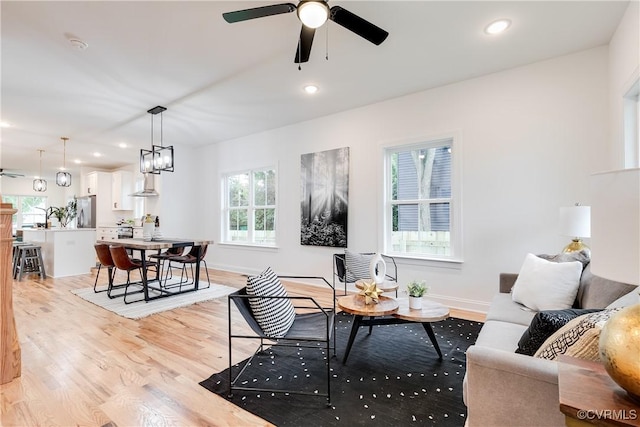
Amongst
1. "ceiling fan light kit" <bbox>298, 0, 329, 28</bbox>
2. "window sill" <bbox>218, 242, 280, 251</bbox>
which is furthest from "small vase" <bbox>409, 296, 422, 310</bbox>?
"window sill" <bbox>218, 242, 280, 251</bbox>

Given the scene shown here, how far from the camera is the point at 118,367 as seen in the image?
236cm

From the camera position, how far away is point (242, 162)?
6.28 meters

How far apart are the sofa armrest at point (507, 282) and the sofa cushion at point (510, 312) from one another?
33 cm

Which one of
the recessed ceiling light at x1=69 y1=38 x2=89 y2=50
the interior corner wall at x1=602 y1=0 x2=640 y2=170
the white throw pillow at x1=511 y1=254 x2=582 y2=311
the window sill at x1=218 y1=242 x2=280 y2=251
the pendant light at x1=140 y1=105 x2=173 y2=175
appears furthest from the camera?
the window sill at x1=218 y1=242 x2=280 y2=251

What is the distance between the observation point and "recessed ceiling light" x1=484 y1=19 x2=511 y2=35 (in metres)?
2.65

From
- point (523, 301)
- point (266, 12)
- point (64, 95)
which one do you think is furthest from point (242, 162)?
point (523, 301)

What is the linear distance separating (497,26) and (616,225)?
2.61 metres

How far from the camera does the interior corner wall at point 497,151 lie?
3145 mm

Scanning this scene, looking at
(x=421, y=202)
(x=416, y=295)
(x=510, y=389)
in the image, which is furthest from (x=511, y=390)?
(x=421, y=202)

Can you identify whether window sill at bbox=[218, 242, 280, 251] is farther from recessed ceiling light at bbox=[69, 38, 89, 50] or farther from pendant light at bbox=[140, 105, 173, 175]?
recessed ceiling light at bbox=[69, 38, 89, 50]

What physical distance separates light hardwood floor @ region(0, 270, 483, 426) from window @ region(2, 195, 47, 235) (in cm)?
942

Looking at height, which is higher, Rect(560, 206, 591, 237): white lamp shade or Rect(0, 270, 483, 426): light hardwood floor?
Rect(560, 206, 591, 237): white lamp shade

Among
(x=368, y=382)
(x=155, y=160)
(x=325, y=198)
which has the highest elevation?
(x=155, y=160)

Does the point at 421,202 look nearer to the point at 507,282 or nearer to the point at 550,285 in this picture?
the point at 507,282
